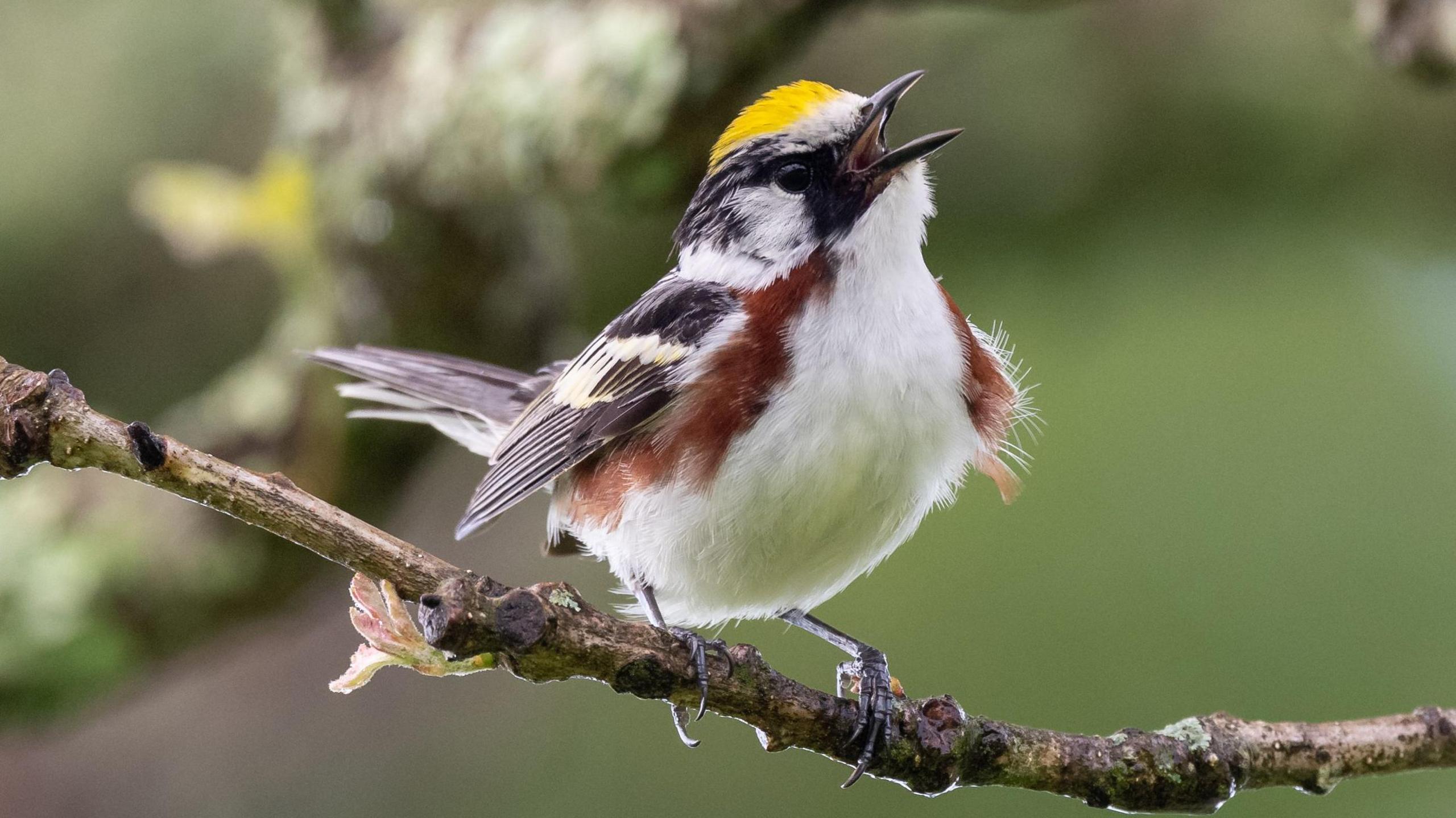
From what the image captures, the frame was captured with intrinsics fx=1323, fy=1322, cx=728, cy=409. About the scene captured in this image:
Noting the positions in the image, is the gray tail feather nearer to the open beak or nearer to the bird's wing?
the bird's wing

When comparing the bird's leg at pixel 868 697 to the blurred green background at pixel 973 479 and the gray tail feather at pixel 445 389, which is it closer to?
the gray tail feather at pixel 445 389

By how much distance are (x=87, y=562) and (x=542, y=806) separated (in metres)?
2.15

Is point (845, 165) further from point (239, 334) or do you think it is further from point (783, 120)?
point (239, 334)

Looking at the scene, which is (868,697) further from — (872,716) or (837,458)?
(837,458)

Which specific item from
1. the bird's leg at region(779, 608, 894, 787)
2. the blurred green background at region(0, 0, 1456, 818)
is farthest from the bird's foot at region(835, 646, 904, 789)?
the blurred green background at region(0, 0, 1456, 818)

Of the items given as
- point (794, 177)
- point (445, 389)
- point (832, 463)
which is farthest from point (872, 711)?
point (445, 389)

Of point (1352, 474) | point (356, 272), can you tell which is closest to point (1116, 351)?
point (1352, 474)

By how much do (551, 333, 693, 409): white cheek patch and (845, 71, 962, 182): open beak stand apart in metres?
0.50

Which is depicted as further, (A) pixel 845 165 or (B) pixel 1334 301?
(B) pixel 1334 301

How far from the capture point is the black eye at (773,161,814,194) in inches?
104

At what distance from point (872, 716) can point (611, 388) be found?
0.91 metres

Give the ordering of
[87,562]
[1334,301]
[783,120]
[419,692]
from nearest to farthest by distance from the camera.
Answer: [783,120], [87,562], [1334,301], [419,692]

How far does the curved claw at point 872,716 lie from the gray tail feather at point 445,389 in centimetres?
138

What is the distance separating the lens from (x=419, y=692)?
532 cm
